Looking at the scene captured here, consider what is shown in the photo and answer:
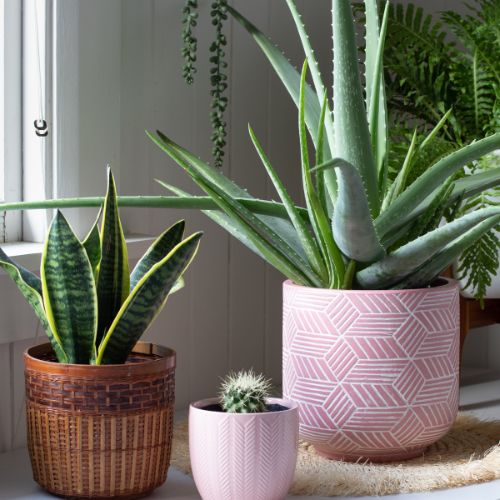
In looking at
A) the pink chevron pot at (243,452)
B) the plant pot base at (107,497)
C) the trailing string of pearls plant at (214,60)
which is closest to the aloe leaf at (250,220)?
the trailing string of pearls plant at (214,60)

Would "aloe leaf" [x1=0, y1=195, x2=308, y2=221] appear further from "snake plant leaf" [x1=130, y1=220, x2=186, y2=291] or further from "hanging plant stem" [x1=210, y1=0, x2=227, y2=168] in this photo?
"hanging plant stem" [x1=210, y1=0, x2=227, y2=168]

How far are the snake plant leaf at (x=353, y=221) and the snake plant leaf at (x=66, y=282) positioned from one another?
0.89 feet

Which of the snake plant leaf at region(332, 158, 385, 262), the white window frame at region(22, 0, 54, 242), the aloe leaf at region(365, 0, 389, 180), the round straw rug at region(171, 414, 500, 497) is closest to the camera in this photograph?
the snake plant leaf at region(332, 158, 385, 262)

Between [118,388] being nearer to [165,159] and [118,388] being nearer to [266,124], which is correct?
[165,159]

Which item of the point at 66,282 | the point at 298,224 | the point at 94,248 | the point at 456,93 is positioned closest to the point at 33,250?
the point at 94,248

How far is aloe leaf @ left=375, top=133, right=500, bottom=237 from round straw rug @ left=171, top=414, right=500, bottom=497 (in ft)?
0.91

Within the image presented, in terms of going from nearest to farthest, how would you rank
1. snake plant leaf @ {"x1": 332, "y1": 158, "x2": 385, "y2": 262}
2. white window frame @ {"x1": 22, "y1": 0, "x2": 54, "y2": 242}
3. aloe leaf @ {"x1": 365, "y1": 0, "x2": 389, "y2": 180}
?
snake plant leaf @ {"x1": 332, "y1": 158, "x2": 385, "y2": 262}
aloe leaf @ {"x1": 365, "y1": 0, "x2": 389, "y2": 180}
white window frame @ {"x1": 22, "y1": 0, "x2": 54, "y2": 242}

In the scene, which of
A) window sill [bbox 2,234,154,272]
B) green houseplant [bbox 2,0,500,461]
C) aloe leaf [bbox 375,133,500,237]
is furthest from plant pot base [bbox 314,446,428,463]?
window sill [bbox 2,234,154,272]

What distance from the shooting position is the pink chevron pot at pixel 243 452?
0.97 meters

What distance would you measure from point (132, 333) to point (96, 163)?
38 cm

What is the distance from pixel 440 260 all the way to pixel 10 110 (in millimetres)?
608

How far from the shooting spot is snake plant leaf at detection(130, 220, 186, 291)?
109cm

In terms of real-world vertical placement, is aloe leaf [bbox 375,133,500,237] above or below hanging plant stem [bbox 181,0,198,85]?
below

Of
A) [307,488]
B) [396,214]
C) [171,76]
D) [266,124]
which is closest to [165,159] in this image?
[171,76]
